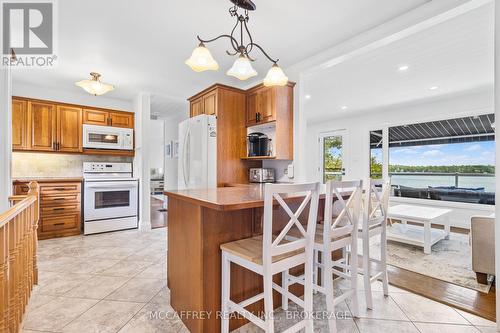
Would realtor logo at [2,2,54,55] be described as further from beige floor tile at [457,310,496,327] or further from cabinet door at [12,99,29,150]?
beige floor tile at [457,310,496,327]

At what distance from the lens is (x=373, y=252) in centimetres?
328

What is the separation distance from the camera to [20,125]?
3.90 meters

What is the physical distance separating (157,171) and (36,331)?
211 inches

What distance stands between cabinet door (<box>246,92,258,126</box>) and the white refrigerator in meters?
0.56

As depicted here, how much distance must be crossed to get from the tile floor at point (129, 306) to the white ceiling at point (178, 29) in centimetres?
251

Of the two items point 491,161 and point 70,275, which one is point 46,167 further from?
point 491,161

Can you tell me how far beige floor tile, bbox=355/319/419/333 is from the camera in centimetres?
172

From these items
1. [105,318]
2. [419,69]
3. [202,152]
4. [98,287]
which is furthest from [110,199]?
[419,69]

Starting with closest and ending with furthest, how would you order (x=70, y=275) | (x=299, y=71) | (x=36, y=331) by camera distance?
(x=36, y=331)
(x=70, y=275)
(x=299, y=71)

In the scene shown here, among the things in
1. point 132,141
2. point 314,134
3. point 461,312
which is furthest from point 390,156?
point 132,141

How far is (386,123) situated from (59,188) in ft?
22.0

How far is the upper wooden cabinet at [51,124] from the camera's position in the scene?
3.90 m

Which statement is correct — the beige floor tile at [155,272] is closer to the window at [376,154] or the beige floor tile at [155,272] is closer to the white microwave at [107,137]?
the white microwave at [107,137]

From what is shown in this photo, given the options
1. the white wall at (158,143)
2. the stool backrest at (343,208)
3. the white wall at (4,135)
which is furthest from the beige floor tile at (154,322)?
the white wall at (158,143)
